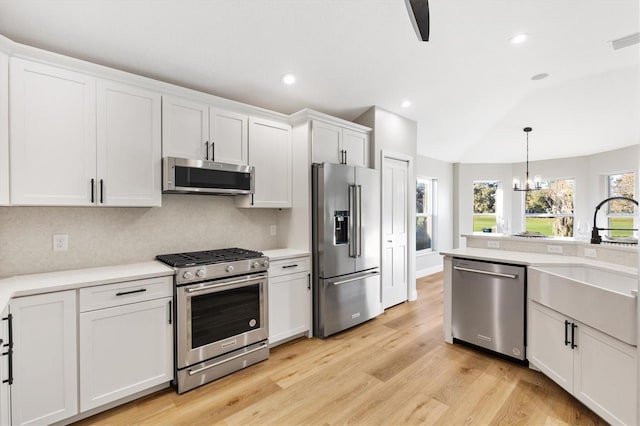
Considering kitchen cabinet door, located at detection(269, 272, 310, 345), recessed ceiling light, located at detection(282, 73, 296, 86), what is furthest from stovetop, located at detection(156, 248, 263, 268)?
recessed ceiling light, located at detection(282, 73, 296, 86)

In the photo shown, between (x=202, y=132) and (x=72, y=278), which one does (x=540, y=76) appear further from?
(x=72, y=278)

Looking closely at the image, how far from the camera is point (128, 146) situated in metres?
2.43

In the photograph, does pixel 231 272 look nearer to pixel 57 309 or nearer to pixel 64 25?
pixel 57 309

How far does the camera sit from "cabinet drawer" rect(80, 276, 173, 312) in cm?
201

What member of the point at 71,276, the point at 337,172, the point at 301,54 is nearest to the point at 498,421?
the point at 337,172

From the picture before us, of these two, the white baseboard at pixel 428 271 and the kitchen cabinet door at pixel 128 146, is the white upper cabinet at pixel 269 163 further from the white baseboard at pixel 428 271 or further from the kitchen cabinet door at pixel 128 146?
the white baseboard at pixel 428 271

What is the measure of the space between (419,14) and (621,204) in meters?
6.75

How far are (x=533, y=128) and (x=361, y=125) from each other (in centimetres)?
369

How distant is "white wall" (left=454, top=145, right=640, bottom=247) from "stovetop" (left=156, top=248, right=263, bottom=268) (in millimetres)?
5512

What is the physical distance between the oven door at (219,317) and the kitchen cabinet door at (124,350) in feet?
0.35

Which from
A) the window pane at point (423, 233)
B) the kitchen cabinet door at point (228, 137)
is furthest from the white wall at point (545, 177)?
the kitchen cabinet door at point (228, 137)

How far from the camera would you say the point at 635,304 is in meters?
1.71

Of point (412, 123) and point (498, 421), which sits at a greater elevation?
point (412, 123)

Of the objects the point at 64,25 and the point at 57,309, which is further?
the point at 64,25
